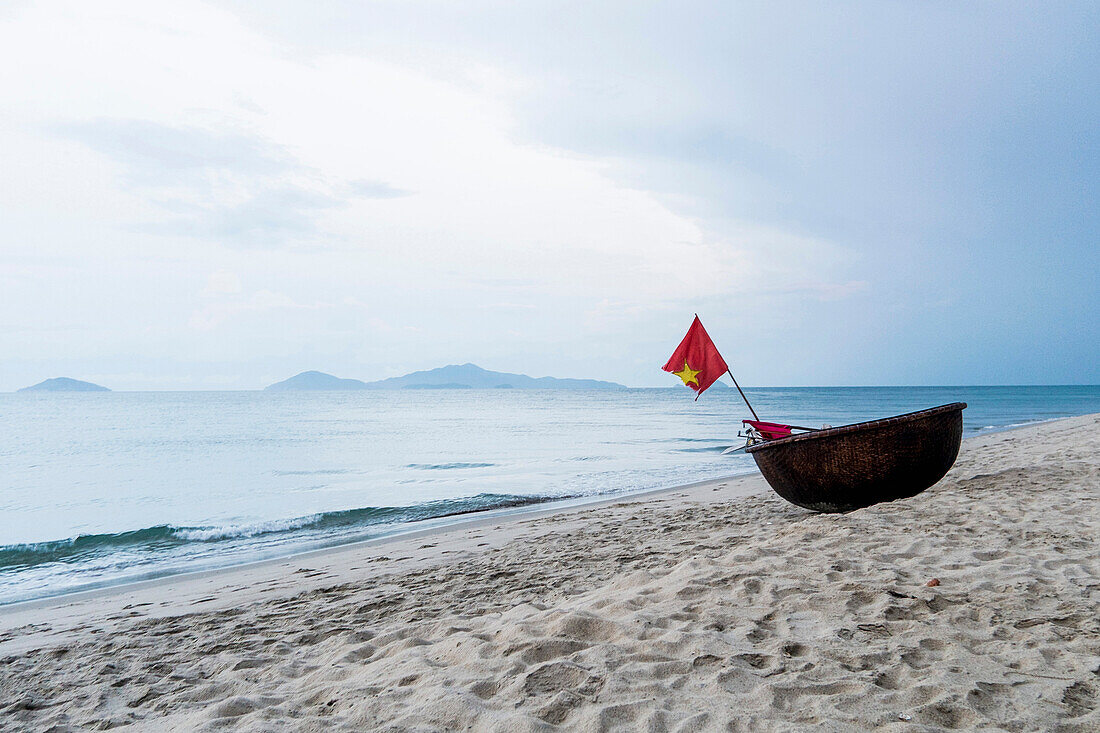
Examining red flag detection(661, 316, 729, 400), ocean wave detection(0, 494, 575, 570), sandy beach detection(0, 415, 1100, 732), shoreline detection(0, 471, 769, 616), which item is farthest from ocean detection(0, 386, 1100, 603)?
red flag detection(661, 316, 729, 400)

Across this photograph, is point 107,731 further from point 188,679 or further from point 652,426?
point 652,426

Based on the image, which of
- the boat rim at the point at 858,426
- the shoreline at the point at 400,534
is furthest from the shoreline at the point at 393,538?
the boat rim at the point at 858,426

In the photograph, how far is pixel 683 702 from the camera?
2711mm

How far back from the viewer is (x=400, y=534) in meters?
9.38

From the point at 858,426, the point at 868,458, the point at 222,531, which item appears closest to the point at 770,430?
the point at 868,458

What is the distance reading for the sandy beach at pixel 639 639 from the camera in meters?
2.68

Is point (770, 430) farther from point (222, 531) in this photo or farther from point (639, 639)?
point (222, 531)

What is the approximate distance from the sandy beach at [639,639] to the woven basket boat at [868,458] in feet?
1.10

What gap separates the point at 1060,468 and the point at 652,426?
85.0 feet

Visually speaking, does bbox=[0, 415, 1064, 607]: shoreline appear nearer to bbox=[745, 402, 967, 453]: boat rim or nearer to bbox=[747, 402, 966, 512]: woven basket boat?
bbox=[747, 402, 966, 512]: woven basket boat

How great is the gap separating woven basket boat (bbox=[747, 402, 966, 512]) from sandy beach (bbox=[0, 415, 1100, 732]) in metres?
0.34

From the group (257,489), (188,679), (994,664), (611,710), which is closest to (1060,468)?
(994,664)

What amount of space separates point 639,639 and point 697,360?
5.18 meters

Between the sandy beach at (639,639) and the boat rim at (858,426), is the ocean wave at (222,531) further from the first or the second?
the boat rim at (858,426)
